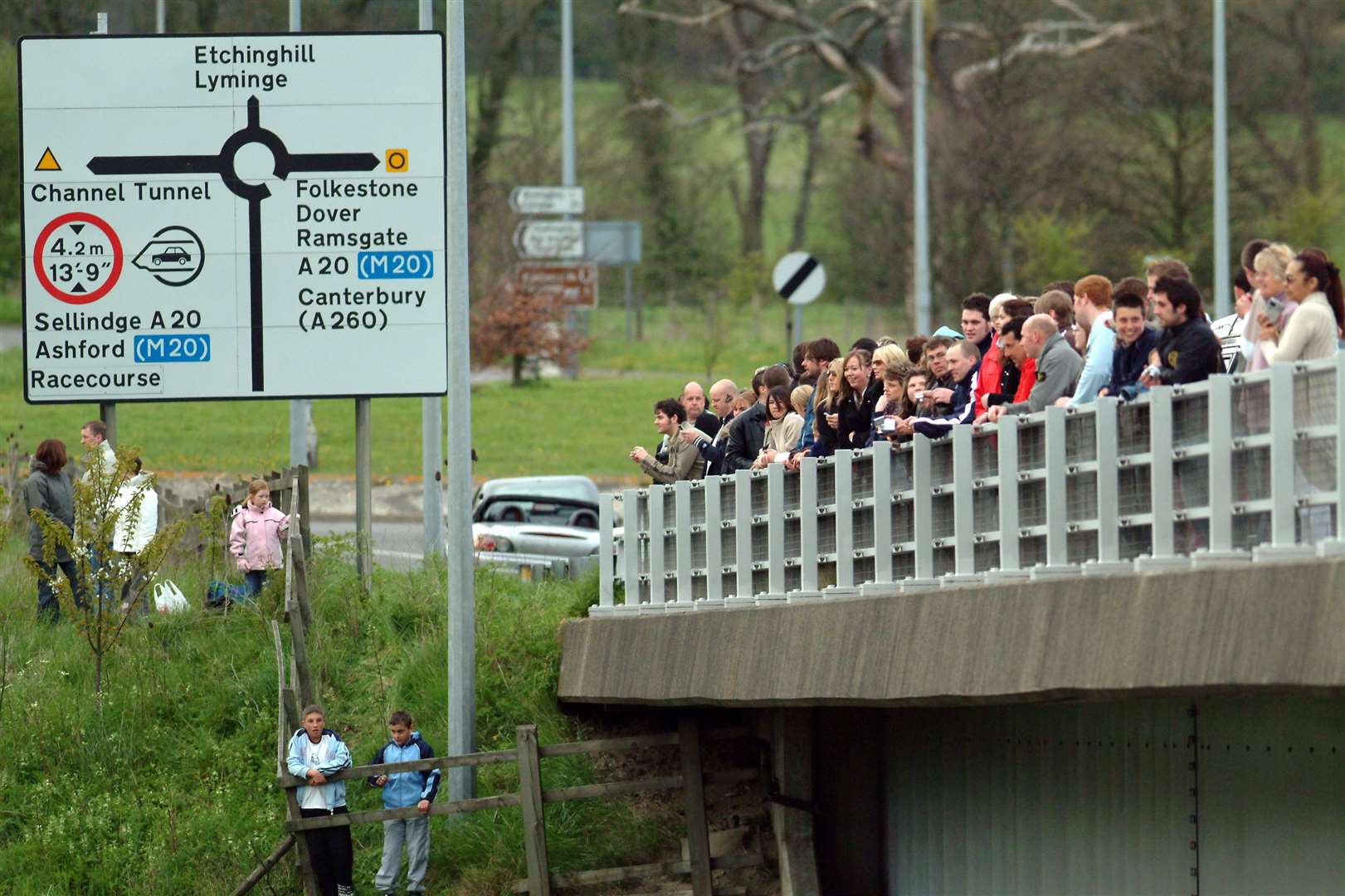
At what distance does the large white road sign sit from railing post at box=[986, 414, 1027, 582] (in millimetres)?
7083

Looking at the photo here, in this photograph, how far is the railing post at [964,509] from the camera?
12.5 metres

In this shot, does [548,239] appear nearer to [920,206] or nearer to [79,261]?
[920,206]

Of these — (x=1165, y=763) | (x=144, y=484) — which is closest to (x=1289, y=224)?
(x=144, y=484)

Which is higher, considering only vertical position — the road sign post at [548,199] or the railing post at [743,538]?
the road sign post at [548,199]

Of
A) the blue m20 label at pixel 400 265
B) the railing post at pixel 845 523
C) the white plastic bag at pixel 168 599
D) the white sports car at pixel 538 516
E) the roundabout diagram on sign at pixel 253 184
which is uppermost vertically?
the roundabout diagram on sign at pixel 253 184

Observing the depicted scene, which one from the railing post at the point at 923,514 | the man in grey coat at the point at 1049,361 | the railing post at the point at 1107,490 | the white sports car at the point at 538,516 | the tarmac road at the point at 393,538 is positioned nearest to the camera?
the railing post at the point at 1107,490

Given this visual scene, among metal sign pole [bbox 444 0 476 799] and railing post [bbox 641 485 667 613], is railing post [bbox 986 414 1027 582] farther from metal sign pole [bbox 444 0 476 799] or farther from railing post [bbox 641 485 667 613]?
metal sign pole [bbox 444 0 476 799]

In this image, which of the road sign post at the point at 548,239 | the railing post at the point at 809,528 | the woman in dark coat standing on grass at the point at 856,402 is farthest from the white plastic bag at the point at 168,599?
the road sign post at the point at 548,239

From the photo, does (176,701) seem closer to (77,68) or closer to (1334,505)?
(77,68)

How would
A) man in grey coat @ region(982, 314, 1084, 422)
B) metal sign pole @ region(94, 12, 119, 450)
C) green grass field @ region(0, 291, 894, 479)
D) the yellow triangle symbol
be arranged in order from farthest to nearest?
green grass field @ region(0, 291, 894, 479) < metal sign pole @ region(94, 12, 119, 450) < the yellow triangle symbol < man in grey coat @ region(982, 314, 1084, 422)

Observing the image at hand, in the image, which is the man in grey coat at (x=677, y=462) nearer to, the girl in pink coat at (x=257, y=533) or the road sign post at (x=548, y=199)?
the girl in pink coat at (x=257, y=533)

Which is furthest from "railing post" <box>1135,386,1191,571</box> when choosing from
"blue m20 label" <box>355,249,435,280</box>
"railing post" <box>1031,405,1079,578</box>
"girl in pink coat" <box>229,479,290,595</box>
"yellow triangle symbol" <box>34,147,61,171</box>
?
"girl in pink coat" <box>229,479,290,595</box>

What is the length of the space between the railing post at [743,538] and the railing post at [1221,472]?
5.53m

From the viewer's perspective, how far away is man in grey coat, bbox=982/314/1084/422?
38.9ft
